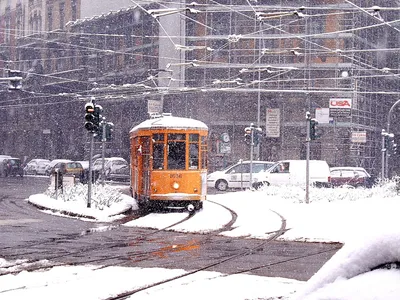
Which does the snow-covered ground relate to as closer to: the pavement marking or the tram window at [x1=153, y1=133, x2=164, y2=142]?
the pavement marking

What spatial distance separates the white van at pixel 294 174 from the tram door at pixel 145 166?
11.5 metres

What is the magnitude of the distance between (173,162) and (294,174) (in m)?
12.8

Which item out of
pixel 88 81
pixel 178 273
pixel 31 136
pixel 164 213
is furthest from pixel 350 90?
pixel 178 273

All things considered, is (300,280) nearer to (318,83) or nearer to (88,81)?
(318,83)

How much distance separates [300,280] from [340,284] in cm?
531

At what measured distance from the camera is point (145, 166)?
20516 millimetres

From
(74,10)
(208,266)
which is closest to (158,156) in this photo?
(208,266)

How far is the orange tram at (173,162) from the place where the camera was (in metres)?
19.8

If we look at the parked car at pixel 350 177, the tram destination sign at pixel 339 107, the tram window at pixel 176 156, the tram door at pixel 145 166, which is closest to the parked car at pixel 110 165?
the tram destination sign at pixel 339 107

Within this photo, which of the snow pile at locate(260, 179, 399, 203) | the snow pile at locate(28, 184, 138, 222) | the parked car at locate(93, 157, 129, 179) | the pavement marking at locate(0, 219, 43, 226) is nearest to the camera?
the pavement marking at locate(0, 219, 43, 226)

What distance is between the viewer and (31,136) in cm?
6122

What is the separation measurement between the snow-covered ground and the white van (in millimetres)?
6028

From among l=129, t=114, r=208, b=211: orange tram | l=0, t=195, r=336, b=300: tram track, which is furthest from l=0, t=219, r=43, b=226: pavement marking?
l=129, t=114, r=208, b=211: orange tram

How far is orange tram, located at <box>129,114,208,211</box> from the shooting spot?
19844 millimetres
